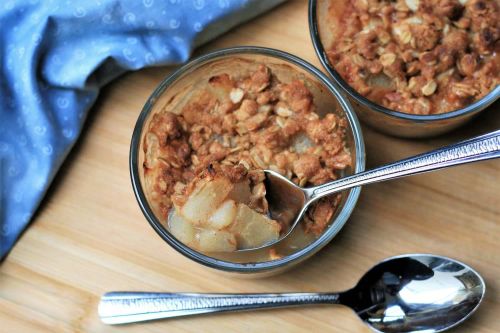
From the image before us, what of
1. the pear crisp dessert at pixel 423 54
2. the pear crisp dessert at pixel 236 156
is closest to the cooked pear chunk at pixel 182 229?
the pear crisp dessert at pixel 236 156

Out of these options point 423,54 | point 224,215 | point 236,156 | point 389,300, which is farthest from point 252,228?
point 423,54

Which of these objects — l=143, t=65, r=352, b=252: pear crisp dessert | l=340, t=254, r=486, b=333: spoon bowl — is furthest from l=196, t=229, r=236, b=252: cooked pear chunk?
l=340, t=254, r=486, b=333: spoon bowl

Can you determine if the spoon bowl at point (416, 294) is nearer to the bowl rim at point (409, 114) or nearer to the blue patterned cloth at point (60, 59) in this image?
the bowl rim at point (409, 114)

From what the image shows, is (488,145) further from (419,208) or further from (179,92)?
(179,92)

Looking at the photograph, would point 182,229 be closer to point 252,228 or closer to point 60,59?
point 252,228

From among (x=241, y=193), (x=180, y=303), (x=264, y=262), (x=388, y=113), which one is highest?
(x=388, y=113)
